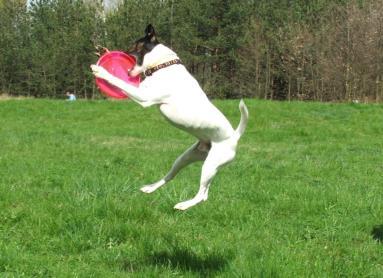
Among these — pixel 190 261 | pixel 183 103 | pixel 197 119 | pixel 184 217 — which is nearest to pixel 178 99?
pixel 183 103

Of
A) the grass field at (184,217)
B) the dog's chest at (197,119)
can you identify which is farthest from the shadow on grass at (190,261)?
Result: the dog's chest at (197,119)

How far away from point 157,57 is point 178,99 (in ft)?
1.13

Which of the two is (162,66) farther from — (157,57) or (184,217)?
(184,217)

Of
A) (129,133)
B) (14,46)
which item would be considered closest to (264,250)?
(129,133)

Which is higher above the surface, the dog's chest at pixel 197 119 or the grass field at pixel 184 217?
the dog's chest at pixel 197 119

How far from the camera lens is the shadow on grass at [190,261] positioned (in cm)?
459

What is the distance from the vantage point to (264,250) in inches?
198

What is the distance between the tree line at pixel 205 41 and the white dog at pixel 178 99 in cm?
3541

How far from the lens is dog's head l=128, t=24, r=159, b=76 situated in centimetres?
377

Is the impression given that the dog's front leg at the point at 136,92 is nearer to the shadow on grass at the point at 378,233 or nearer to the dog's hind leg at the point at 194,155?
the dog's hind leg at the point at 194,155

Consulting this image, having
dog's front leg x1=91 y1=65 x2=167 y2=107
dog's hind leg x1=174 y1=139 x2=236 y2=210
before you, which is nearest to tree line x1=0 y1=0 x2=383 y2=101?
dog's hind leg x1=174 y1=139 x2=236 y2=210

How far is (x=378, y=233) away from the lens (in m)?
6.21

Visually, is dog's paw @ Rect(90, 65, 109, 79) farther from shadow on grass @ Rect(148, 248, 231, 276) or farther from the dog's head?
shadow on grass @ Rect(148, 248, 231, 276)

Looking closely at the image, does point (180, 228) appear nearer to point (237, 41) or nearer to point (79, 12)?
point (237, 41)
